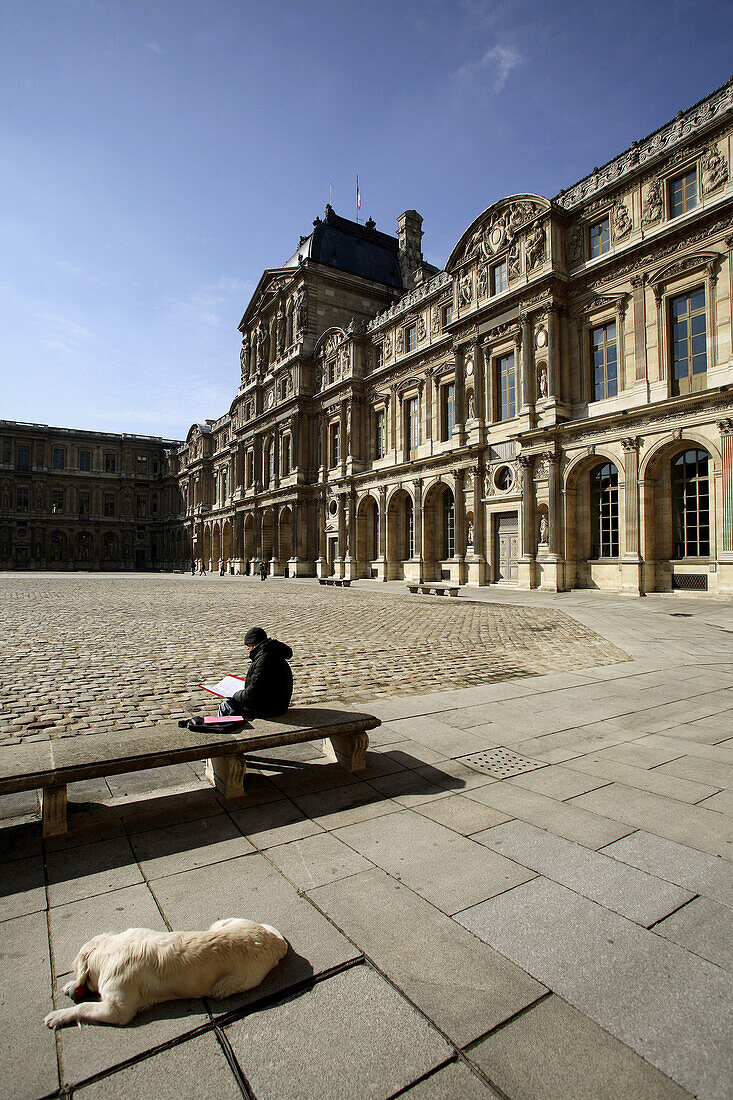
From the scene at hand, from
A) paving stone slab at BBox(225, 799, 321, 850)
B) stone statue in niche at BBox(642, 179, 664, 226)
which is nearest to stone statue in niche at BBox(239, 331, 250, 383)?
stone statue in niche at BBox(642, 179, 664, 226)

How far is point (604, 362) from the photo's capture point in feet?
74.2

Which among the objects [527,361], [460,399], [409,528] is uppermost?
[527,361]

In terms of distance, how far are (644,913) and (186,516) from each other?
241 feet

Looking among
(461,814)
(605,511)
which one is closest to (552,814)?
(461,814)

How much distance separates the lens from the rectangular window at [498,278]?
1025 inches

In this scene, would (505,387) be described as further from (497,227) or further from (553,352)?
(497,227)

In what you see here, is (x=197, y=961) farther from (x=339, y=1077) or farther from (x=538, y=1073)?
(x=538, y=1073)

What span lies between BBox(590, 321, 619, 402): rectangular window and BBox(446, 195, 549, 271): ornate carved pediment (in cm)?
570

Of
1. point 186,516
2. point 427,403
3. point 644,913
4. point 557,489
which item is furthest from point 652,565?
point 186,516

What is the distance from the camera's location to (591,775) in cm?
430

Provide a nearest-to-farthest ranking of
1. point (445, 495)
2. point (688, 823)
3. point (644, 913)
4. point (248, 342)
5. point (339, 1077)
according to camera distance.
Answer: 1. point (339, 1077)
2. point (644, 913)
3. point (688, 823)
4. point (445, 495)
5. point (248, 342)

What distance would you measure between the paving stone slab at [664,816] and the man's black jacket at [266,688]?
7.26 ft

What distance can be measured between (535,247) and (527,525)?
11.6 metres

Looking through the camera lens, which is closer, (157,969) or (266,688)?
(157,969)
